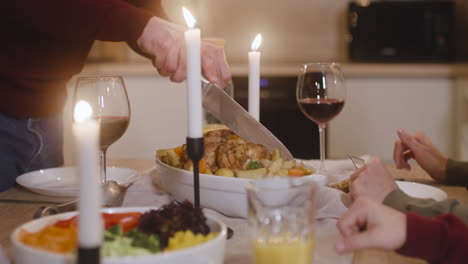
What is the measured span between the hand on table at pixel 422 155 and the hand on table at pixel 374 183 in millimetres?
344

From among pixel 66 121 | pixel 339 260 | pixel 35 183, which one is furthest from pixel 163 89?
pixel 339 260

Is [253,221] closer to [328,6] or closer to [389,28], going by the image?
[389,28]

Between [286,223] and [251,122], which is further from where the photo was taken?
[251,122]

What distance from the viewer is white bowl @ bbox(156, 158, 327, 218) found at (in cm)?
103

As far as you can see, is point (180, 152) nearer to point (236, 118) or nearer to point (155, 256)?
point (236, 118)

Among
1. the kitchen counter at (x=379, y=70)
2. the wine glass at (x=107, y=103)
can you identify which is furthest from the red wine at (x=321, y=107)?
the kitchen counter at (x=379, y=70)

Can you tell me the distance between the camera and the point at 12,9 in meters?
1.39

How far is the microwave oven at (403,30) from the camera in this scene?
10.6ft

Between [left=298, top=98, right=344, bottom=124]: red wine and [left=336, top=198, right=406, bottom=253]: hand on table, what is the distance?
49 cm

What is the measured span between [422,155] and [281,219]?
72 centimetres

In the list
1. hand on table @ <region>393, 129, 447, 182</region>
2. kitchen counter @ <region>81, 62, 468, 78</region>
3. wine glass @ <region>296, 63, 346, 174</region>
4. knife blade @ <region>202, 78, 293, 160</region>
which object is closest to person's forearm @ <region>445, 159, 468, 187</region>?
hand on table @ <region>393, 129, 447, 182</region>

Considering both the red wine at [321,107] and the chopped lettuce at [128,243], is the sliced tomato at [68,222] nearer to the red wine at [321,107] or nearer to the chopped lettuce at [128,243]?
the chopped lettuce at [128,243]

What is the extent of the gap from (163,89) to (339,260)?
247 cm

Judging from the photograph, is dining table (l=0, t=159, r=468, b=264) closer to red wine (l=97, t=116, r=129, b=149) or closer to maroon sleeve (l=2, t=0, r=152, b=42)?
red wine (l=97, t=116, r=129, b=149)
